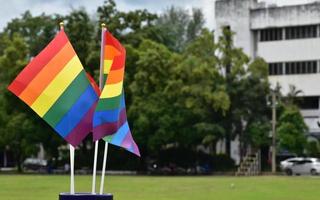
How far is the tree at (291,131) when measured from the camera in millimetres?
59312

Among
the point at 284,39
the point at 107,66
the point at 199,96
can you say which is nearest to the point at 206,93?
the point at 199,96

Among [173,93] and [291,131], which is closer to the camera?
[291,131]

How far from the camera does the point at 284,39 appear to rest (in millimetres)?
69812

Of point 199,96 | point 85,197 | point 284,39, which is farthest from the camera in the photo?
point 284,39

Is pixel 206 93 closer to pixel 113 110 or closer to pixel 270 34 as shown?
pixel 270 34

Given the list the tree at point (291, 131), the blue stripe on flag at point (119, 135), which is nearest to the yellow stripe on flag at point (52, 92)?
the blue stripe on flag at point (119, 135)

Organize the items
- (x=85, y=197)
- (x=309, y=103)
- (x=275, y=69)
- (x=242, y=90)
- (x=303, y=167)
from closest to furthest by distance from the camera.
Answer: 1. (x=85, y=197)
2. (x=303, y=167)
3. (x=242, y=90)
4. (x=309, y=103)
5. (x=275, y=69)

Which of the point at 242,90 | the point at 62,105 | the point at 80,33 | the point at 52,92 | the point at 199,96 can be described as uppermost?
the point at 80,33

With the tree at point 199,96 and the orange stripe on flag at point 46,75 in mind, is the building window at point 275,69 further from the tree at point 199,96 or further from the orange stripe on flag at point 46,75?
the orange stripe on flag at point 46,75

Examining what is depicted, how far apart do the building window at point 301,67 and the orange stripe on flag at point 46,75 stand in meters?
57.9

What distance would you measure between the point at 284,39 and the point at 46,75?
59330 mm

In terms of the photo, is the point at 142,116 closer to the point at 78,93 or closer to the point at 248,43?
the point at 248,43

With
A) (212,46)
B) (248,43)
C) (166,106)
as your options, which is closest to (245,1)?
(248,43)

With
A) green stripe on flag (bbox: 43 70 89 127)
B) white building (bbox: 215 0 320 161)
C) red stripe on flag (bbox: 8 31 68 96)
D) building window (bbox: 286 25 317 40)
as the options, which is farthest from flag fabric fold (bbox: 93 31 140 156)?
building window (bbox: 286 25 317 40)
